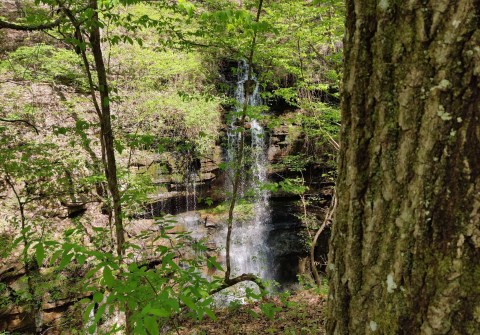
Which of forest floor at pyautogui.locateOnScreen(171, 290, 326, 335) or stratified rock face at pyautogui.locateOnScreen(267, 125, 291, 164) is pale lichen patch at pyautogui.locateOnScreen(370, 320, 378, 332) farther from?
stratified rock face at pyautogui.locateOnScreen(267, 125, 291, 164)

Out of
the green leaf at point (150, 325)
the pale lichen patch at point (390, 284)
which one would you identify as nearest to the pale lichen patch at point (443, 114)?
the pale lichen patch at point (390, 284)

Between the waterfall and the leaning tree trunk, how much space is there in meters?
8.81

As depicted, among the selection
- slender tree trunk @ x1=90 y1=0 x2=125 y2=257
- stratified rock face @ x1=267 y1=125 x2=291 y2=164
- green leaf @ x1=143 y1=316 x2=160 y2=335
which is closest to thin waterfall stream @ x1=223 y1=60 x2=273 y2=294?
stratified rock face @ x1=267 y1=125 x2=291 y2=164

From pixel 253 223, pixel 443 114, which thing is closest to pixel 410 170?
pixel 443 114

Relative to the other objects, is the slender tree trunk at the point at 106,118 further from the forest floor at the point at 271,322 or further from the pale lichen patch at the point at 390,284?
the pale lichen patch at the point at 390,284

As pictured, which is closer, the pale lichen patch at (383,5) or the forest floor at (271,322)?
the pale lichen patch at (383,5)

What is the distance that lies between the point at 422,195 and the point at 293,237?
11521 mm

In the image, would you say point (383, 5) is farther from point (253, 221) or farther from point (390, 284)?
point (253, 221)

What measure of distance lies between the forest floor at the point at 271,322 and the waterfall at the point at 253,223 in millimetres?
4821

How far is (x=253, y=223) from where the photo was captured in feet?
40.1

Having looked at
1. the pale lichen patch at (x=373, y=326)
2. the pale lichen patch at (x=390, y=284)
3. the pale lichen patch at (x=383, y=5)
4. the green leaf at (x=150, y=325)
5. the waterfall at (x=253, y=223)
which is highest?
the pale lichen patch at (x=383, y=5)

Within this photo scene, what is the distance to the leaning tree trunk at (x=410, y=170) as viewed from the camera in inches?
29.9

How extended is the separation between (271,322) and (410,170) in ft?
14.2

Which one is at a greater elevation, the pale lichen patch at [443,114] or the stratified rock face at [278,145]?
the pale lichen patch at [443,114]
